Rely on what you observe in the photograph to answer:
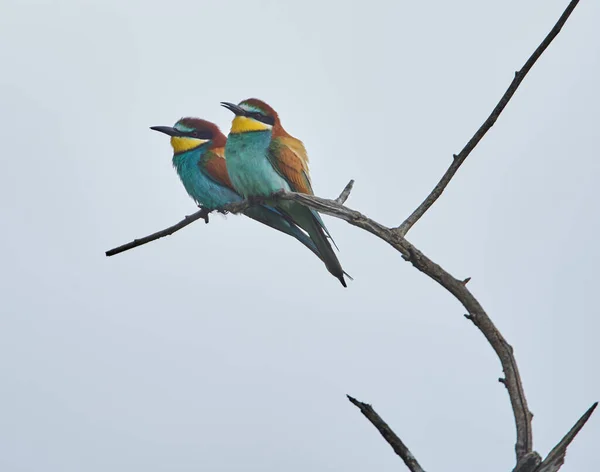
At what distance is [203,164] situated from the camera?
5895mm

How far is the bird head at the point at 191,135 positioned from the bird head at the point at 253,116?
673mm

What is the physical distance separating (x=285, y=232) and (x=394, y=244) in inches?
92.4

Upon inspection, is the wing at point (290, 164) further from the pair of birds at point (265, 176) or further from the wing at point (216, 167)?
the wing at point (216, 167)

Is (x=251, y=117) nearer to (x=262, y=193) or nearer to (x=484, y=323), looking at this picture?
(x=262, y=193)

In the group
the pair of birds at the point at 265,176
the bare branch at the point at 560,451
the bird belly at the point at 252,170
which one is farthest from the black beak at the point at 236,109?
the bare branch at the point at 560,451

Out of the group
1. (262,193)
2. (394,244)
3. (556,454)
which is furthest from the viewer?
(262,193)

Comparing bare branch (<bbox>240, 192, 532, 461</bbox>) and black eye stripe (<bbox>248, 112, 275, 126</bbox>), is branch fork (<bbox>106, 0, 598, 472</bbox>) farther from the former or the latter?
black eye stripe (<bbox>248, 112, 275, 126</bbox>)

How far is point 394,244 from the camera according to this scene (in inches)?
119

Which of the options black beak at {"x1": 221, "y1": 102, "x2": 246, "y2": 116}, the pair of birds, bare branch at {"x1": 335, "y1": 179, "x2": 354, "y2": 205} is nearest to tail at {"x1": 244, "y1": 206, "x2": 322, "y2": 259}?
the pair of birds

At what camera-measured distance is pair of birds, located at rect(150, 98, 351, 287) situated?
4984 mm

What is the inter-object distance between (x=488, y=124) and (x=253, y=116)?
8.02 feet

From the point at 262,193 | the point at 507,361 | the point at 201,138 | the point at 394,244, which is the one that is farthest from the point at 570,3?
the point at 201,138

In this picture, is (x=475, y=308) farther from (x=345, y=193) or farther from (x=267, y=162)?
(x=267, y=162)

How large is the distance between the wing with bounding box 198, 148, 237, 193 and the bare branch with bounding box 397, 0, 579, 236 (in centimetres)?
272
